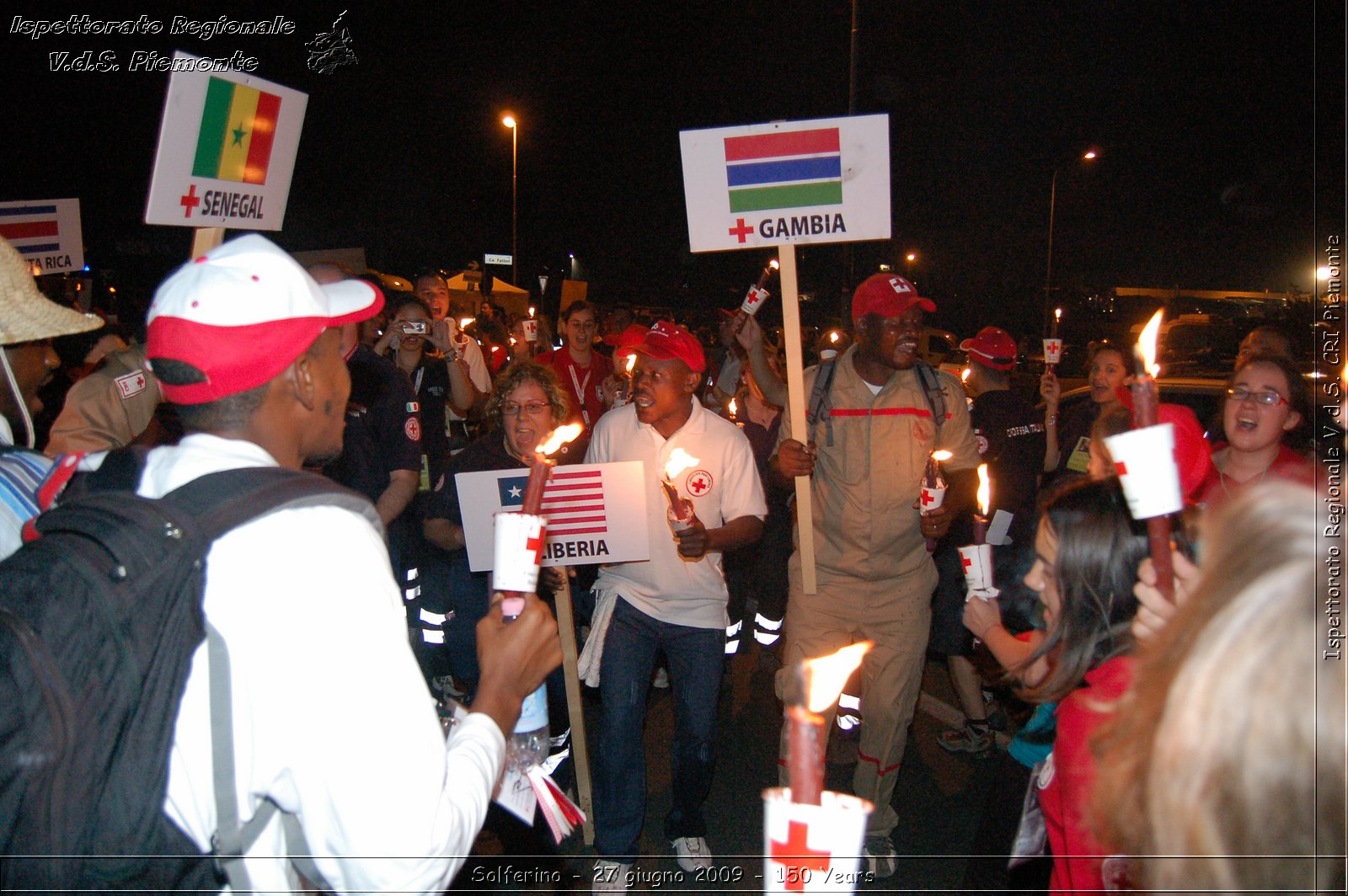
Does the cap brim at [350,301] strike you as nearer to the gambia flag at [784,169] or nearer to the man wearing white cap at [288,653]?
the man wearing white cap at [288,653]

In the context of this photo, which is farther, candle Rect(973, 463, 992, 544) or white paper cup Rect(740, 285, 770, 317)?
white paper cup Rect(740, 285, 770, 317)

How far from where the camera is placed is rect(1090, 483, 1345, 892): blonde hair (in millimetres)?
929

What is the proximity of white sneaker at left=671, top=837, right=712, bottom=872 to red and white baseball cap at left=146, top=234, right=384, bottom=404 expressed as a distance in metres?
3.51

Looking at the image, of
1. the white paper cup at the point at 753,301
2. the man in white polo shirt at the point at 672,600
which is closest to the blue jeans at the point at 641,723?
the man in white polo shirt at the point at 672,600

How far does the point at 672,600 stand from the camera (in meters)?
4.20

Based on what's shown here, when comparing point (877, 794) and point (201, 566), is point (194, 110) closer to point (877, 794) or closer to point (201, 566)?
point (201, 566)

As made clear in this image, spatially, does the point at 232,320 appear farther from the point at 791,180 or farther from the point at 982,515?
the point at 791,180

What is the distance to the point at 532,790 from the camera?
7.68ft

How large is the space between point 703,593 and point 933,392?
1.66 metres

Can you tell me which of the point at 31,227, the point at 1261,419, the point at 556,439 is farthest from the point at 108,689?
the point at 31,227

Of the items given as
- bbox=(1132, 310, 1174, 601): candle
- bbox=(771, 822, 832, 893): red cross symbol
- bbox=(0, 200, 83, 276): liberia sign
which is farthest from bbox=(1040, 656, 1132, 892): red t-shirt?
bbox=(0, 200, 83, 276): liberia sign

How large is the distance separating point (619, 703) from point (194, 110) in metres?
3.25

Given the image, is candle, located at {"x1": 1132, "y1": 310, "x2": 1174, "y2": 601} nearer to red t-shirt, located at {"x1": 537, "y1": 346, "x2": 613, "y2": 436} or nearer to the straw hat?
the straw hat

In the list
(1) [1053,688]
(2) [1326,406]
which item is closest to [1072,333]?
(2) [1326,406]
